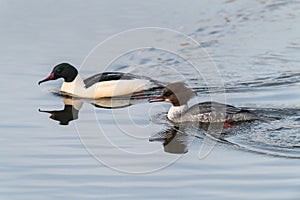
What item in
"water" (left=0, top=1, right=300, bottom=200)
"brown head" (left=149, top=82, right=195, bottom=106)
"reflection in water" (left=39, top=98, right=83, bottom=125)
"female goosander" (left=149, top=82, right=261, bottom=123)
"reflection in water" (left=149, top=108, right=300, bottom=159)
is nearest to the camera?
"water" (left=0, top=1, right=300, bottom=200)

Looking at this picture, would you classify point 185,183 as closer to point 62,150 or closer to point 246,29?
point 62,150

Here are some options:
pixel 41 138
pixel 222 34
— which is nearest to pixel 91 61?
pixel 222 34

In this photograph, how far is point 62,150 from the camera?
34.9 feet

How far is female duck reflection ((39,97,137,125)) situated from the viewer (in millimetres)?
12626

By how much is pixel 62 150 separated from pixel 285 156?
2.94 meters

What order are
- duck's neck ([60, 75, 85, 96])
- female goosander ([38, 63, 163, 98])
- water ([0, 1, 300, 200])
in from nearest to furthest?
water ([0, 1, 300, 200]), female goosander ([38, 63, 163, 98]), duck's neck ([60, 75, 85, 96])

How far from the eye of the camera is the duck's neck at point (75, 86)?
564 inches

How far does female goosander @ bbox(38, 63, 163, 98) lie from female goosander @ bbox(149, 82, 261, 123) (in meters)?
1.66

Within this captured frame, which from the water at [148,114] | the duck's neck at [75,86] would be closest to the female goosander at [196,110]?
the water at [148,114]

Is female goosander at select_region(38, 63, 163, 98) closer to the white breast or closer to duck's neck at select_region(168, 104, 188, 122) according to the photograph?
the white breast

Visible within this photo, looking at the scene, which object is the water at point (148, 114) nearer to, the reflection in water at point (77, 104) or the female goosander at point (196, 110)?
the reflection in water at point (77, 104)

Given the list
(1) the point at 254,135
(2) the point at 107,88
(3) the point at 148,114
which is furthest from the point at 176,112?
(2) the point at 107,88

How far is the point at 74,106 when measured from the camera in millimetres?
13703

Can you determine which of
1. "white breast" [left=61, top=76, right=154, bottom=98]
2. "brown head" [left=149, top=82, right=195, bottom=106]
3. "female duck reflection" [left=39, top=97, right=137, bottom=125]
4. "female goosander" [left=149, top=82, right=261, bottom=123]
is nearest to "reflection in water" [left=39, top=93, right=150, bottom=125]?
"female duck reflection" [left=39, top=97, right=137, bottom=125]
